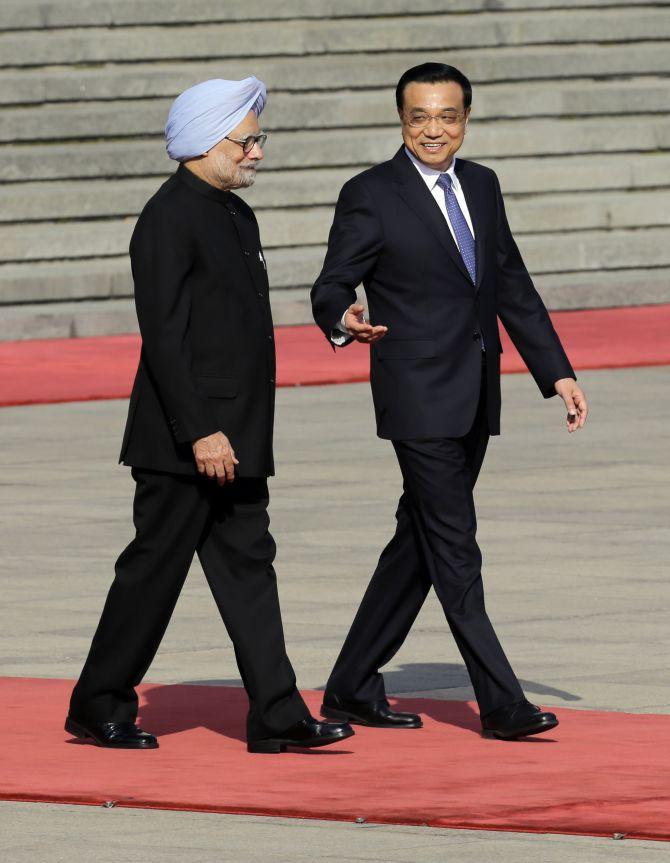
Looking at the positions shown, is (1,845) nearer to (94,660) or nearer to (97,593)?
(94,660)

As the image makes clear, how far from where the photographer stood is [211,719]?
661 cm

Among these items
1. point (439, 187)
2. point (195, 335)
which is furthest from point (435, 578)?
point (439, 187)

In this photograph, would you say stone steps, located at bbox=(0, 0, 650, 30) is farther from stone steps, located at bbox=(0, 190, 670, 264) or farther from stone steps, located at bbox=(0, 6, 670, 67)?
stone steps, located at bbox=(0, 190, 670, 264)

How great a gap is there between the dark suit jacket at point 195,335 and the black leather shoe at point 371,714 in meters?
0.77

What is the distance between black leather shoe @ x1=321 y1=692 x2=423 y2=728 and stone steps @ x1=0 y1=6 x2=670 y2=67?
16042mm

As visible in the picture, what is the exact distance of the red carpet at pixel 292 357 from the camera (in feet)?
51.7

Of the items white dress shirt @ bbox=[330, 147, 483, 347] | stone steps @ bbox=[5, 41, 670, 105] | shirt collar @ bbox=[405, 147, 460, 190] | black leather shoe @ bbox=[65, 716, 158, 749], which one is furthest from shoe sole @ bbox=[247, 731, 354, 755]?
stone steps @ bbox=[5, 41, 670, 105]

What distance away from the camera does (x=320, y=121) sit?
2233cm

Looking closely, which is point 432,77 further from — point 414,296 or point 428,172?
point 414,296

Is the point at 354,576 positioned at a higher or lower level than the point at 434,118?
lower

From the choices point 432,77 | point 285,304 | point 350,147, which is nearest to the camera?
point 432,77

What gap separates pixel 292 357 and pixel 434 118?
11.0m

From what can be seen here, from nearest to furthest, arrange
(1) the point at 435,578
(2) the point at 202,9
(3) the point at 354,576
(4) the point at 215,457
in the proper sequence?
(4) the point at 215,457 → (1) the point at 435,578 → (3) the point at 354,576 → (2) the point at 202,9

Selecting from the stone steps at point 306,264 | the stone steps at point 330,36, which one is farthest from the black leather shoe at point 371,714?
the stone steps at point 330,36
